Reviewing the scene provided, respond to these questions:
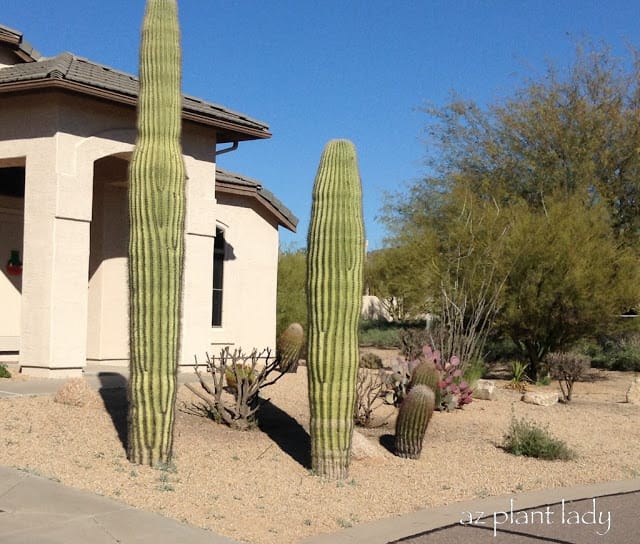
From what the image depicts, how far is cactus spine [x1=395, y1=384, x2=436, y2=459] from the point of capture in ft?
33.3

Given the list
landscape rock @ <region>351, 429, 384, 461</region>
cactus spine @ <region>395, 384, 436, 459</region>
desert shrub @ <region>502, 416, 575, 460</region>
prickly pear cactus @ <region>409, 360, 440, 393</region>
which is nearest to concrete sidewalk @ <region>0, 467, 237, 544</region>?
landscape rock @ <region>351, 429, 384, 461</region>

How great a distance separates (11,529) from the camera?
6250 millimetres

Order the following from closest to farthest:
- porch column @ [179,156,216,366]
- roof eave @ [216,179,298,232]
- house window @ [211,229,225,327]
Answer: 1. porch column @ [179,156,216,366]
2. roof eave @ [216,179,298,232]
3. house window @ [211,229,225,327]

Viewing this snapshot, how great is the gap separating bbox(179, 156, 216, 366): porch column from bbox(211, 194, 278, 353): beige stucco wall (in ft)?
8.60

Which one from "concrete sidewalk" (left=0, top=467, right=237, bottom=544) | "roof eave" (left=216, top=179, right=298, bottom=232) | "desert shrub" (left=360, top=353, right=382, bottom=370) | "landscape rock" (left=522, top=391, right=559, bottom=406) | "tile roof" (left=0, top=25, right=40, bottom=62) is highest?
"tile roof" (left=0, top=25, right=40, bottom=62)

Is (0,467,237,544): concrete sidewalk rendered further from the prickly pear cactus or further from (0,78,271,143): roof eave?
(0,78,271,143): roof eave

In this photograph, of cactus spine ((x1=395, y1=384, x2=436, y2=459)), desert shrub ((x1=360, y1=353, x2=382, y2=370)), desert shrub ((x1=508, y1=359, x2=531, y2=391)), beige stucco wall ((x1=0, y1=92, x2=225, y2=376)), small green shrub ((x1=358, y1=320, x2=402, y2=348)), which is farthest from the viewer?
small green shrub ((x1=358, y1=320, x2=402, y2=348))

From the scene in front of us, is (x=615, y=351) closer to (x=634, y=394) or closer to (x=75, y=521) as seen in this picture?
(x=634, y=394)

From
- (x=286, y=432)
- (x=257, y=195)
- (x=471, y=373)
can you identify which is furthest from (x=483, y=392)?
(x=257, y=195)

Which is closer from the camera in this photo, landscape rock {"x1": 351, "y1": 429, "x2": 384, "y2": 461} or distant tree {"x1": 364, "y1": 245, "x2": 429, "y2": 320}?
landscape rock {"x1": 351, "y1": 429, "x2": 384, "y2": 461}

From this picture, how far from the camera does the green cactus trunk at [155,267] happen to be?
28.2 feet

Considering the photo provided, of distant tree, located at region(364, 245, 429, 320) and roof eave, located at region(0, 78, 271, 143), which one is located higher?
roof eave, located at region(0, 78, 271, 143)

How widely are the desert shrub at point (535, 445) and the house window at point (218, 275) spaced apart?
9.52 meters

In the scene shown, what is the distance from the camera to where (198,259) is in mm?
16406
